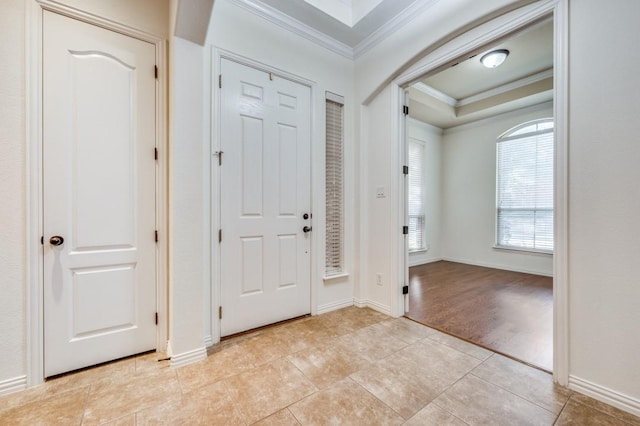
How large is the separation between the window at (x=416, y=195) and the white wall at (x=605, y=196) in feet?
12.3

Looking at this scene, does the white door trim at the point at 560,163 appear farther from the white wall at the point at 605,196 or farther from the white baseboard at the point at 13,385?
the white baseboard at the point at 13,385

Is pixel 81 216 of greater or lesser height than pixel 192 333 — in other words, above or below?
above

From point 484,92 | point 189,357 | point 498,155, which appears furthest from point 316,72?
point 498,155

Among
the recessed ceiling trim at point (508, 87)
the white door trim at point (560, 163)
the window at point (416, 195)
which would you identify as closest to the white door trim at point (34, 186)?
the white door trim at point (560, 163)

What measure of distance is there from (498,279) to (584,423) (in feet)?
10.8

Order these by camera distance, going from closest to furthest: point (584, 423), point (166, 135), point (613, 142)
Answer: point (584, 423) → point (613, 142) → point (166, 135)

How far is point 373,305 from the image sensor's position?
9.95ft

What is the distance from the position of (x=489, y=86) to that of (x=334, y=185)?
3.53 metres

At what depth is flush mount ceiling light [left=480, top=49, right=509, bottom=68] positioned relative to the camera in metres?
3.40

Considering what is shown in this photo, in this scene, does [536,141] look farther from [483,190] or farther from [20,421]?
[20,421]

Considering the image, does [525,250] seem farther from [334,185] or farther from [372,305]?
[334,185]

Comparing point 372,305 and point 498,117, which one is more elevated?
point 498,117

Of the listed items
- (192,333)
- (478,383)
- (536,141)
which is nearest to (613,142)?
(478,383)

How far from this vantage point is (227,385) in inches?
67.2
